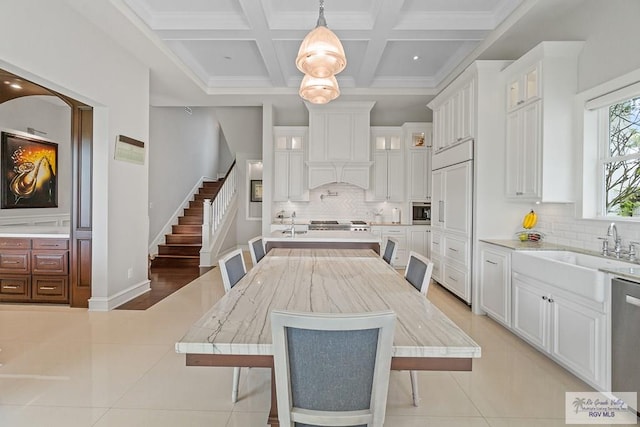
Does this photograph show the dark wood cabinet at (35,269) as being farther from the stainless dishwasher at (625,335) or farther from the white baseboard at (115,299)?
the stainless dishwasher at (625,335)

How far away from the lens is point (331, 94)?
310 cm

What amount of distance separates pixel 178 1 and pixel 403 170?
462cm

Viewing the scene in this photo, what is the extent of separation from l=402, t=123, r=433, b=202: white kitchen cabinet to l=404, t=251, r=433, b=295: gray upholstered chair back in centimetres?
446

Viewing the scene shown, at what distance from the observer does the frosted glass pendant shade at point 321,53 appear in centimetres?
244

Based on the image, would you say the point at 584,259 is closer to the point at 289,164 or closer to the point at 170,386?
the point at 170,386

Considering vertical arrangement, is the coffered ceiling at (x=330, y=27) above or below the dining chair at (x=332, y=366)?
above

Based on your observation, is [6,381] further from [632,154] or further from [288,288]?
[632,154]

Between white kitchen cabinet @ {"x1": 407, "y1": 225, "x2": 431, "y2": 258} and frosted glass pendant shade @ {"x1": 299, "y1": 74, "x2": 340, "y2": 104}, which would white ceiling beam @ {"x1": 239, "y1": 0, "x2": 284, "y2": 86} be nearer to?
frosted glass pendant shade @ {"x1": 299, "y1": 74, "x2": 340, "y2": 104}

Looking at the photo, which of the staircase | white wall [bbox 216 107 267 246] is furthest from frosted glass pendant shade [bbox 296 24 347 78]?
white wall [bbox 216 107 267 246]

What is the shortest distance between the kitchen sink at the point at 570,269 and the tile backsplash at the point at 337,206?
3.85 meters

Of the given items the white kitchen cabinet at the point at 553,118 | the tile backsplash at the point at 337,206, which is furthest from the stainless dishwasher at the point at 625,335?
the tile backsplash at the point at 337,206

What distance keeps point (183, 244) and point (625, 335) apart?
691 centimetres

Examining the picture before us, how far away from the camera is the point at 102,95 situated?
3.76 m

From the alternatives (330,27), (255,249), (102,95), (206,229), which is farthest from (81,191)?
(330,27)
